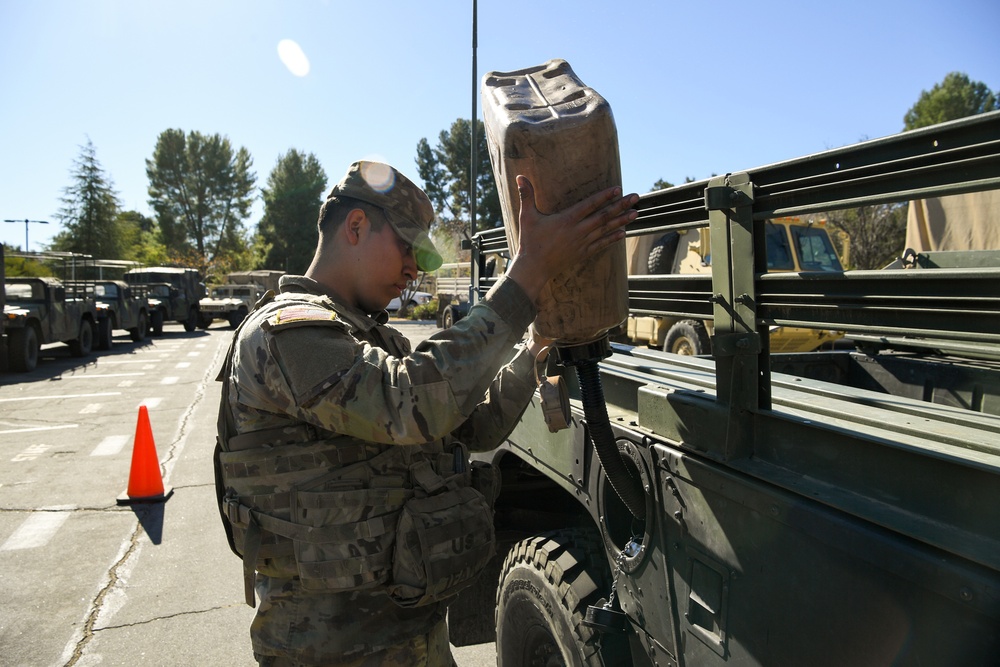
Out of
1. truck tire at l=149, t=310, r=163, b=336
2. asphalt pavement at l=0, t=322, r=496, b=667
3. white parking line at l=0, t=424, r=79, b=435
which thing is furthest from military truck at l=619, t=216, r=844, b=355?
truck tire at l=149, t=310, r=163, b=336

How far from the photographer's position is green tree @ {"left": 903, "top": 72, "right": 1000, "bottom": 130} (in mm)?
35562

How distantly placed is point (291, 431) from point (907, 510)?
1249 millimetres

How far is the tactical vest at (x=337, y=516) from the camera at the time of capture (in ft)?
5.14

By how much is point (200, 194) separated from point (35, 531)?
56.2m

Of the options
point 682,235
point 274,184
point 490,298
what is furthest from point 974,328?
point 274,184

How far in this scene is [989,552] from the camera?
93 cm

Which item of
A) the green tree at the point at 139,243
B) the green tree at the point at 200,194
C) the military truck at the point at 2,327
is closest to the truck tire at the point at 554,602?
the military truck at the point at 2,327

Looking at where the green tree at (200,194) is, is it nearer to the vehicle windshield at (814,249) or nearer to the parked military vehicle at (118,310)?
the parked military vehicle at (118,310)

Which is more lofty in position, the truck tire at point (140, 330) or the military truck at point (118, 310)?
the military truck at point (118, 310)

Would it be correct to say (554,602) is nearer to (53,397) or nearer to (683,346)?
(683,346)

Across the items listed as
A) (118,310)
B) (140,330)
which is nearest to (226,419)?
(118,310)

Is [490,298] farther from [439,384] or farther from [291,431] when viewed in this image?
[291,431]

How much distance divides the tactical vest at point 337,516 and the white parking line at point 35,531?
390cm

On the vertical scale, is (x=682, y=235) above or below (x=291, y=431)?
above
